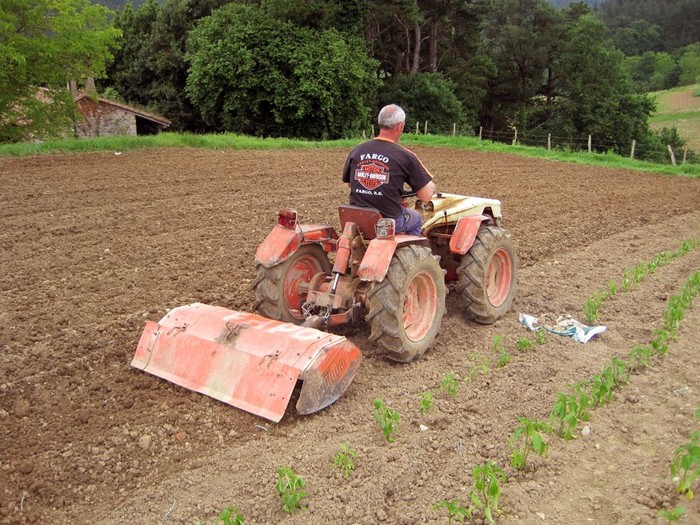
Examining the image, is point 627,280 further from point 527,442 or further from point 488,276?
point 527,442

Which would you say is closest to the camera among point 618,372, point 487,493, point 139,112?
point 487,493

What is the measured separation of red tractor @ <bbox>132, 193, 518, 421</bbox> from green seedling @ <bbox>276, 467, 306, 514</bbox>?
692 mm

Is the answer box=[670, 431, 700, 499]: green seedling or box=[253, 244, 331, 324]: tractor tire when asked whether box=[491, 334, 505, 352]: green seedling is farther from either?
box=[670, 431, 700, 499]: green seedling

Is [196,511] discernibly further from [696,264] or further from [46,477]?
[696,264]

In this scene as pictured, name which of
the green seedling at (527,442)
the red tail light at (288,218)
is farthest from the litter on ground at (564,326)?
the red tail light at (288,218)

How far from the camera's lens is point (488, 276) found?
6.37 metres

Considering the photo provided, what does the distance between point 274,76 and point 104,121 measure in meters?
9.48

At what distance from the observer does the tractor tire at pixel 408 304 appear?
4.96 meters

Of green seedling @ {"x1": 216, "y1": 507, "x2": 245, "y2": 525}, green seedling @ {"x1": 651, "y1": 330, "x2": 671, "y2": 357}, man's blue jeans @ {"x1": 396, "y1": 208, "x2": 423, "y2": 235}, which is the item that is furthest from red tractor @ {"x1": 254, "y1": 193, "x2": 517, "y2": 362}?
green seedling @ {"x1": 216, "y1": 507, "x2": 245, "y2": 525}

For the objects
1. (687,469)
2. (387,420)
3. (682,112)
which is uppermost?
(682,112)

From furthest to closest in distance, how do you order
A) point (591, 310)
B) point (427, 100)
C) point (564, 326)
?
point (427, 100) < point (591, 310) < point (564, 326)

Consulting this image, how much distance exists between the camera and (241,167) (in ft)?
50.0

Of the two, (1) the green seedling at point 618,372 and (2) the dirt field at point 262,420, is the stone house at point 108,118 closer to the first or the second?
(2) the dirt field at point 262,420

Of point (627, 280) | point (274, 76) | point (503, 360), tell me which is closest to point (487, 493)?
point (503, 360)
